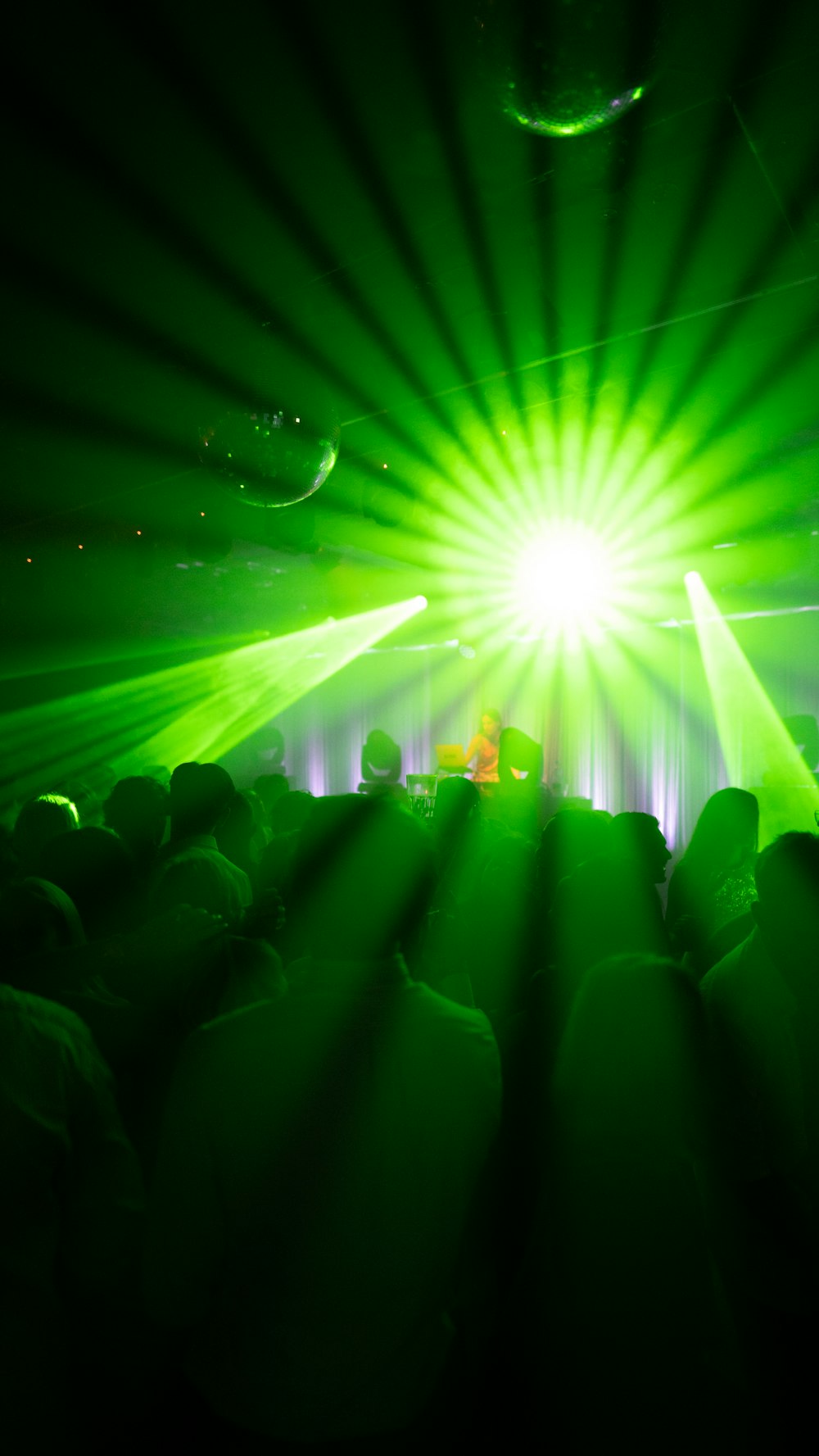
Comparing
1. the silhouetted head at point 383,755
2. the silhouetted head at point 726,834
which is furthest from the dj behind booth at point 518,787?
the silhouetted head at point 383,755

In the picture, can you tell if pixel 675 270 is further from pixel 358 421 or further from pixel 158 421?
pixel 158 421

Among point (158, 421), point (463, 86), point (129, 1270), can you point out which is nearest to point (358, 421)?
point (158, 421)

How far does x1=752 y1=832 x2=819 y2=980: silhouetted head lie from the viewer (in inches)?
55.9

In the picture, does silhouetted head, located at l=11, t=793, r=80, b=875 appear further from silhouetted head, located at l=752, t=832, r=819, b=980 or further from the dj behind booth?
silhouetted head, located at l=752, t=832, r=819, b=980

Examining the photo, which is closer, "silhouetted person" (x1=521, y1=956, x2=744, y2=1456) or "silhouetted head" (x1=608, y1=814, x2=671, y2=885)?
"silhouetted person" (x1=521, y1=956, x2=744, y2=1456)

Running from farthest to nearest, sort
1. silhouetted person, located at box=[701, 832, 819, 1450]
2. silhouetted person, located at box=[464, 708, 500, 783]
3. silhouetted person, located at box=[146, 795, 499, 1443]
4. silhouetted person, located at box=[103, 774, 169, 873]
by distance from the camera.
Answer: silhouetted person, located at box=[464, 708, 500, 783] → silhouetted person, located at box=[103, 774, 169, 873] → silhouetted person, located at box=[701, 832, 819, 1450] → silhouetted person, located at box=[146, 795, 499, 1443]

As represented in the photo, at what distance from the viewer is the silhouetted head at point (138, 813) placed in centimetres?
282

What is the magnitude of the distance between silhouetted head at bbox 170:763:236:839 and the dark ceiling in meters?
1.58

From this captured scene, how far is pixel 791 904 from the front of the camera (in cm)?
146

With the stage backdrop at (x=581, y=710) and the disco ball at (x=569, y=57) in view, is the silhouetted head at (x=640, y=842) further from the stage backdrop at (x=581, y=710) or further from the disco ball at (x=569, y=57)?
the stage backdrop at (x=581, y=710)

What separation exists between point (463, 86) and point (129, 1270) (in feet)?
9.79

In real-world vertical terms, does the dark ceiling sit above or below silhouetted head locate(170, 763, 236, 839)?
above

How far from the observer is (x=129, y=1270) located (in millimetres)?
1308

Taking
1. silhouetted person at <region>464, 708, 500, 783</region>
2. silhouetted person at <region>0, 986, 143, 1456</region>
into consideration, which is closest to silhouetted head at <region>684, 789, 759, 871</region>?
silhouetted person at <region>0, 986, 143, 1456</region>
